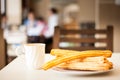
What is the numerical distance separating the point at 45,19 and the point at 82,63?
8.67m

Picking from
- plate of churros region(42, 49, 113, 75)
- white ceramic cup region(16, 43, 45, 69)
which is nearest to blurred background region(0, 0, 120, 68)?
white ceramic cup region(16, 43, 45, 69)

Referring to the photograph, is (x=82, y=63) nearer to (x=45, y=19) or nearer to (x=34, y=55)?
A: (x=34, y=55)

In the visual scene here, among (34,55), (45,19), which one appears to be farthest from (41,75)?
(45,19)

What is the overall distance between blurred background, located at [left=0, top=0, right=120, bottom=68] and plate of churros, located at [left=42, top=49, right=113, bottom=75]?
54cm

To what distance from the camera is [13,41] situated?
4.65 meters

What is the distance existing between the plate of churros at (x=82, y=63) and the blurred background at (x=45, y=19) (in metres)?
0.54

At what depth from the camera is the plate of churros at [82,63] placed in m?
1.17

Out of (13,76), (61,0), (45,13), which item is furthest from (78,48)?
(61,0)

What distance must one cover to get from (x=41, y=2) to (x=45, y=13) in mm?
433

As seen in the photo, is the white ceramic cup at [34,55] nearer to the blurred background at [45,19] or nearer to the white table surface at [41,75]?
the white table surface at [41,75]

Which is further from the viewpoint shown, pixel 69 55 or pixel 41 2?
pixel 41 2

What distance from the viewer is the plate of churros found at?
117 centimetres

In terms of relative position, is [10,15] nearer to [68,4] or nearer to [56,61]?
[68,4]

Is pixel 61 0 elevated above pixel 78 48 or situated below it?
above
